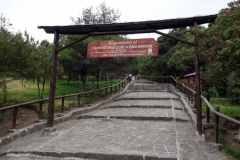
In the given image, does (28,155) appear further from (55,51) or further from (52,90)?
(55,51)

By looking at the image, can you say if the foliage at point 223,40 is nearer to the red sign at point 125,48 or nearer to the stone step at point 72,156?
the red sign at point 125,48

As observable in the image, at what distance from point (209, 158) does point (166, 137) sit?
153 cm

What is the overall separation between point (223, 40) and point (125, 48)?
9.62ft

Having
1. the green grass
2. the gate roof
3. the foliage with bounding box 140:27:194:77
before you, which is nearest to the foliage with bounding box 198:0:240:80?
the gate roof

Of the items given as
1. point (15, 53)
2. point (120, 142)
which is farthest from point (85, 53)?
point (120, 142)

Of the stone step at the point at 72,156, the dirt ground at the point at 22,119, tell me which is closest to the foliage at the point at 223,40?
the stone step at the point at 72,156

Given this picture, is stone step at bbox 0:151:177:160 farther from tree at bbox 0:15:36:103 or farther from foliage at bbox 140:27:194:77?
foliage at bbox 140:27:194:77

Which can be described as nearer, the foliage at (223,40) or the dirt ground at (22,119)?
the foliage at (223,40)

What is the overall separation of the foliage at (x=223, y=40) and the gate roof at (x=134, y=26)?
2.04ft

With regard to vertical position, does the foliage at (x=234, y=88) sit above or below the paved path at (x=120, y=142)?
above

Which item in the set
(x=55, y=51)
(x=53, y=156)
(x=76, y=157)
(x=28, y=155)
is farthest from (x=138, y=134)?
(x=55, y=51)

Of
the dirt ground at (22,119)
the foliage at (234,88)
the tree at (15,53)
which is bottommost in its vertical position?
the dirt ground at (22,119)

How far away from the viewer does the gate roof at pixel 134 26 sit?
5.60 meters

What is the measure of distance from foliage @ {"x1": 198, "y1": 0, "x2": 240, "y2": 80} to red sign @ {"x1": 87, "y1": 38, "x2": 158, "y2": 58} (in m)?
1.53
